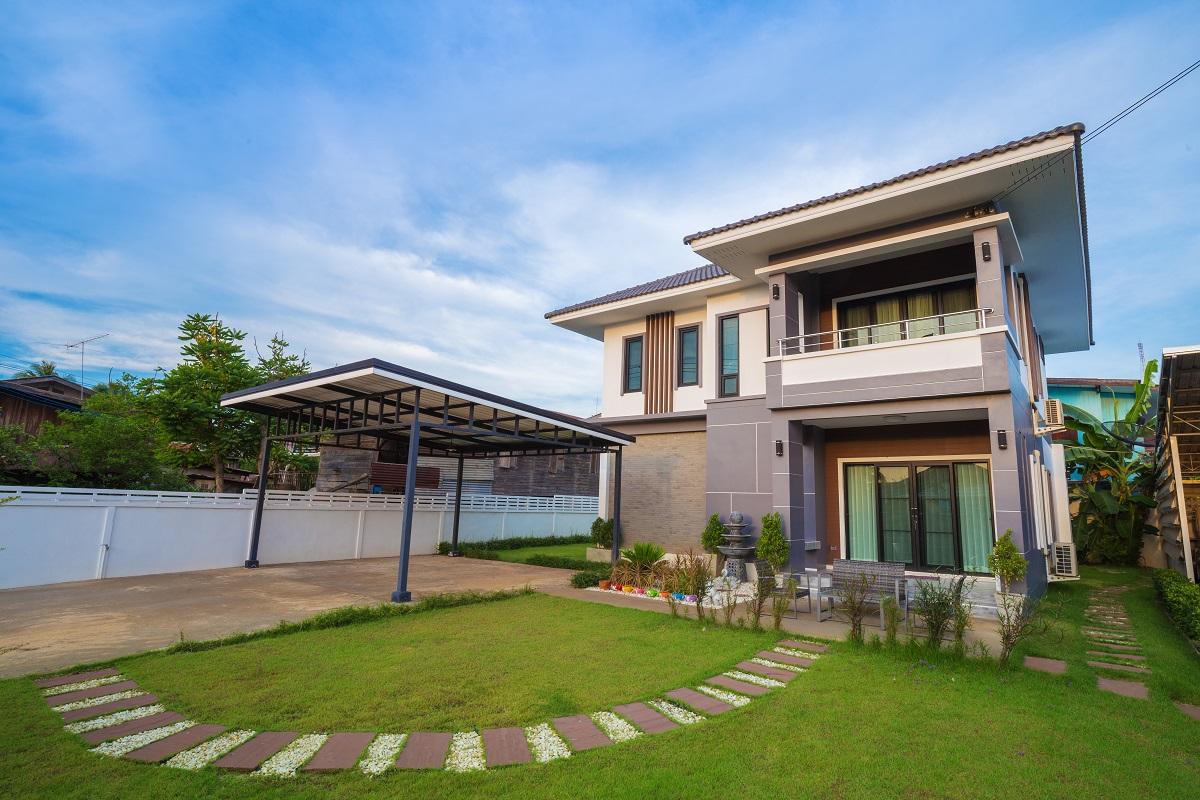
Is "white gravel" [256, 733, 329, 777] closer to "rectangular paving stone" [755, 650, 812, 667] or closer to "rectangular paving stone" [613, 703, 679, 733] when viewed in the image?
"rectangular paving stone" [613, 703, 679, 733]

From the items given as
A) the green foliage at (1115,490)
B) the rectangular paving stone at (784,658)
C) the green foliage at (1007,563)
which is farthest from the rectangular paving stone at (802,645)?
the green foliage at (1115,490)

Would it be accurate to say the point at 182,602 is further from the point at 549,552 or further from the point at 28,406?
the point at 28,406

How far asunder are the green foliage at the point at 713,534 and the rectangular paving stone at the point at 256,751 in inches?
345

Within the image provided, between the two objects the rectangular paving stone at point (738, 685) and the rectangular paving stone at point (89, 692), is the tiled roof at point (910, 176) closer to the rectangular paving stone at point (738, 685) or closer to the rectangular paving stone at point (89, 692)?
the rectangular paving stone at point (738, 685)

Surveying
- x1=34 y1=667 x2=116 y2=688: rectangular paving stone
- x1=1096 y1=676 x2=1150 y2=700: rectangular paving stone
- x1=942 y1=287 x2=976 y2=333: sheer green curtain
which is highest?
x1=942 y1=287 x2=976 y2=333: sheer green curtain

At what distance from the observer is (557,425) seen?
1148cm

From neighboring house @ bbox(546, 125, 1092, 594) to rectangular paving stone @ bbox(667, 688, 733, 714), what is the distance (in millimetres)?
6018

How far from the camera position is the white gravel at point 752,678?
5.05 meters

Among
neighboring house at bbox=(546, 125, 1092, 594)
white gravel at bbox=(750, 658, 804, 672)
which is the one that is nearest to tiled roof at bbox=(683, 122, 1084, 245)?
neighboring house at bbox=(546, 125, 1092, 594)

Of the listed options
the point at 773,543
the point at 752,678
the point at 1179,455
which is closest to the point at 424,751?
the point at 752,678

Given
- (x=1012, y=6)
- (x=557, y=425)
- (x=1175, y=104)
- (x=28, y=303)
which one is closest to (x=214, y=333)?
(x=557, y=425)

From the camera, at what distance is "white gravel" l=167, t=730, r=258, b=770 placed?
3.29 m

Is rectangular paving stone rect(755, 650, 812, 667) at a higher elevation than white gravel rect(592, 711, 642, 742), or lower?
lower

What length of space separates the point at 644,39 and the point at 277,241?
11005 millimetres
